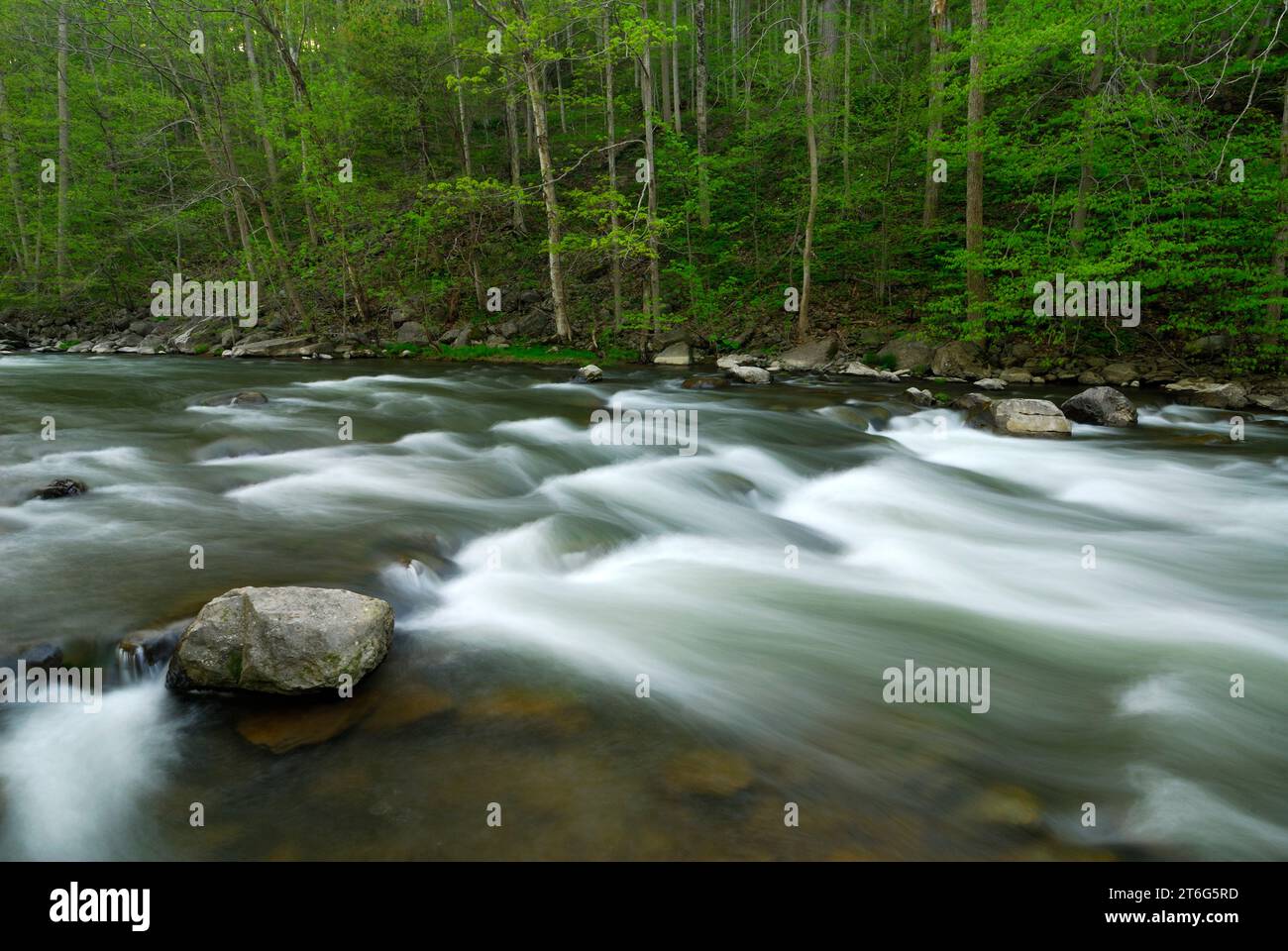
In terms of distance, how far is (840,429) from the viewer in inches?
406

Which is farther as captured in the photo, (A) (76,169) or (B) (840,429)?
(A) (76,169)

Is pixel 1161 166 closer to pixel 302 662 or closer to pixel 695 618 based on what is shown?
pixel 695 618

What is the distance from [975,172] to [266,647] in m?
14.3

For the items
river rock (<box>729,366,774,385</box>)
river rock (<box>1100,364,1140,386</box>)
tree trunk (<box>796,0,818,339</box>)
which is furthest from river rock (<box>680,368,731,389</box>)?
river rock (<box>1100,364,1140,386</box>)

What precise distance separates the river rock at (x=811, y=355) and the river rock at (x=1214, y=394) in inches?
238

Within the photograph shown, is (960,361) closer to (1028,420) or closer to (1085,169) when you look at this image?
(1085,169)

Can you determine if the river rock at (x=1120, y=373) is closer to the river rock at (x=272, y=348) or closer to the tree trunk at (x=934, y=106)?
the tree trunk at (x=934, y=106)

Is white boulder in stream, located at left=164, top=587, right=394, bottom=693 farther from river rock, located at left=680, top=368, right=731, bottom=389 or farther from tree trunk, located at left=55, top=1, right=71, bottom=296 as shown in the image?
tree trunk, located at left=55, top=1, right=71, bottom=296

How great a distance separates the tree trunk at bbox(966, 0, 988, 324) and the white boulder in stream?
12909mm

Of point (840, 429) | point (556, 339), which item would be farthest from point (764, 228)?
point (840, 429)

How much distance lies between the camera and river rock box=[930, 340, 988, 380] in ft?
45.9

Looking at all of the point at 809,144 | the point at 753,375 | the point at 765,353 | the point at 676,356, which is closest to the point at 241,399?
the point at 753,375

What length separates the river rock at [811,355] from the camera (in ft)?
50.2
